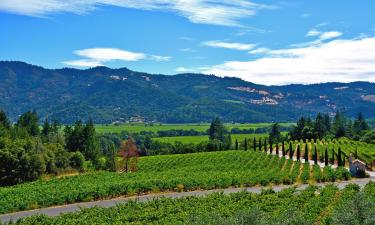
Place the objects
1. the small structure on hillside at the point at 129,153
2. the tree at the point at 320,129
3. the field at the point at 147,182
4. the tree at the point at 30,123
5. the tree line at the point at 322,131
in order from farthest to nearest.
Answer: the tree at the point at 320,129 → the tree line at the point at 322,131 → the tree at the point at 30,123 → the small structure on hillside at the point at 129,153 → the field at the point at 147,182

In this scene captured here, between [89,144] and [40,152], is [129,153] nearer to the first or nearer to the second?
[40,152]

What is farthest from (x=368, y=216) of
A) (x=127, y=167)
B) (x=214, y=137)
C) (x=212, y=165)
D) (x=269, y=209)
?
(x=214, y=137)

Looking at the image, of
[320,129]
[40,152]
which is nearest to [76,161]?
[40,152]

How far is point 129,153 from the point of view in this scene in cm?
8262

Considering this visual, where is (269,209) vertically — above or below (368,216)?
below

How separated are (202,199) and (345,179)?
30.1m


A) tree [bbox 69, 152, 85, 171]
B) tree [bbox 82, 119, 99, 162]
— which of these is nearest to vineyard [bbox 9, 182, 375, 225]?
tree [bbox 69, 152, 85, 171]

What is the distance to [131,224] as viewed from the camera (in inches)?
1278

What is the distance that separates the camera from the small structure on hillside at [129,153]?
3223 inches

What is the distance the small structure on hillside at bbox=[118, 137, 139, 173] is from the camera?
81.9 meters

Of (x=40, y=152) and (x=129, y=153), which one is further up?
(x=40, y=152)

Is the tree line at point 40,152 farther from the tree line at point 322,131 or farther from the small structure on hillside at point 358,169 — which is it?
the tree line at point 322,131

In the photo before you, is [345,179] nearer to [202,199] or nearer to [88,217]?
[202,199]

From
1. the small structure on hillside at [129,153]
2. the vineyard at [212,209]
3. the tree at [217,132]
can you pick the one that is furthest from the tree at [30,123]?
the vineyard at [212,209]
